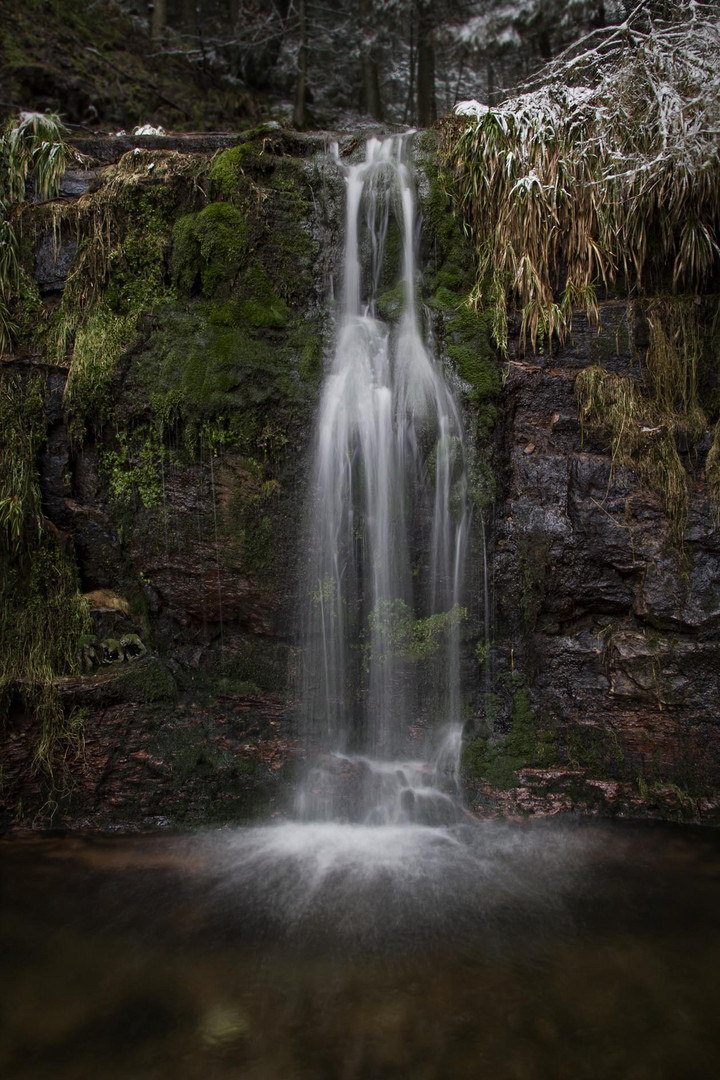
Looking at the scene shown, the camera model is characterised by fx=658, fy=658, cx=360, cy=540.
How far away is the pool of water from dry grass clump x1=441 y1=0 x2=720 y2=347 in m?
3.84

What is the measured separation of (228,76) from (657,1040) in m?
15.6

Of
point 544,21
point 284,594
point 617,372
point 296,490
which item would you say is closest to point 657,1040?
point 284,594

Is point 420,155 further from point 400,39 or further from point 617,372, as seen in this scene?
point 400,39

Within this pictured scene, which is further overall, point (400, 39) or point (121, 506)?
point (400, 39)

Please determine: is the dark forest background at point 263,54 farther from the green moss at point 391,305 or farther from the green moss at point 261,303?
the green moss at point 391,305

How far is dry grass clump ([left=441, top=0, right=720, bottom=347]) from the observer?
5125 mm

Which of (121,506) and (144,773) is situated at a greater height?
(121,506)

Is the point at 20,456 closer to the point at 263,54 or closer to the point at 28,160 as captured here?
the point at 28,160

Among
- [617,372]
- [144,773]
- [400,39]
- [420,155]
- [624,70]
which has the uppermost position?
[400,39]

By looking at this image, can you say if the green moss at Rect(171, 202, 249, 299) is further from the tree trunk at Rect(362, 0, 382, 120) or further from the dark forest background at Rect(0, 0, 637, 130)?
the tree trunk at Rect(362, 0, 382, 120)

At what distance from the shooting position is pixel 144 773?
4832 millimetres

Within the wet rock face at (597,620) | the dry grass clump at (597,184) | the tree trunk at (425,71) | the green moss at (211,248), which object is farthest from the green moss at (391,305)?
the tree trunk at (425,71)

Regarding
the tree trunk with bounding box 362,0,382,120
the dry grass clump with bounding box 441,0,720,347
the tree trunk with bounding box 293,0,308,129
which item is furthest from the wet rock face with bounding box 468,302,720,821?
the tree trunk with bounding box 362,0,382,120

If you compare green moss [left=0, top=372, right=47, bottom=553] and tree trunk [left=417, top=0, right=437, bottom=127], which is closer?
green moss [left=0, top=372, right=47, bottom=553]
